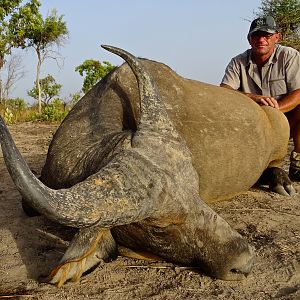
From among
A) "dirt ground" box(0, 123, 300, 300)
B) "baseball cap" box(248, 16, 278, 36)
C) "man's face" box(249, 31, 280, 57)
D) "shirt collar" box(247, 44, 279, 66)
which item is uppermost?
"baseball cap" box(248, 16, 278, 36)

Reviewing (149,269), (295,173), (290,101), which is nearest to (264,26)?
(290,101)

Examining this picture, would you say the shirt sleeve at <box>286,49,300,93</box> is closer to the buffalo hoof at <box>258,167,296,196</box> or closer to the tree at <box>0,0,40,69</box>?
the buffalo hoof at <box>258,167,296,196</box>

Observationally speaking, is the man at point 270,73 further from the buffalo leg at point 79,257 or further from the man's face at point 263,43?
the buffalo leg at point 79,257

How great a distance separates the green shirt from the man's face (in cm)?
11

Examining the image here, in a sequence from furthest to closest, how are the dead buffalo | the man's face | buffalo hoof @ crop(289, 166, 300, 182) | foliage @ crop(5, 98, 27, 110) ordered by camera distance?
foliage @ crop(5, 98, 27, 110), the man's face, buffalo hoof @ crop(289, 166, 300, 182), the dead buffalo

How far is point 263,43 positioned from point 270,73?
368 mm

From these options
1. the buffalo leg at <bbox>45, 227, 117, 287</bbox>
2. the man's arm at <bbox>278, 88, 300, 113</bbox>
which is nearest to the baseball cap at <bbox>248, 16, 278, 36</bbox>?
the man's arm at <bbox>278, 88, 300, 113</bbox>

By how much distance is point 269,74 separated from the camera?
19.9 ft

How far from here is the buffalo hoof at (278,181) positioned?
5090 mm

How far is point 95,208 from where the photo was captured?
7.09 feet

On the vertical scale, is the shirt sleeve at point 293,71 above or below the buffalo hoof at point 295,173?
above

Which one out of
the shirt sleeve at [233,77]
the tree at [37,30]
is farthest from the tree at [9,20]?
the shirt sleeve at [233,77]

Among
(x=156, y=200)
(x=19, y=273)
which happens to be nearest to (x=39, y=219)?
(x=19, y=273)

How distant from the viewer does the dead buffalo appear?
220 cm
